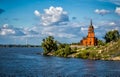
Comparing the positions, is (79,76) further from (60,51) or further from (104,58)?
(60,51)

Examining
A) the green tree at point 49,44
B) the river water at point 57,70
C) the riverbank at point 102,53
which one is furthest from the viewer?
the green tree at point 49,44

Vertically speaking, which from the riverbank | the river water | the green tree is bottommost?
the river water

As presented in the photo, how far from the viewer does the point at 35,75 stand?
267ft

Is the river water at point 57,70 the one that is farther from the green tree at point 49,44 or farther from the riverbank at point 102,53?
the green tree at point 49,44

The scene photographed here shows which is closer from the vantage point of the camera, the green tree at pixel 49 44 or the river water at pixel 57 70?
the river water at pixel 57 70

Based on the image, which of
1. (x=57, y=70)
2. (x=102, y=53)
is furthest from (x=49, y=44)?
(x=57, y=70)

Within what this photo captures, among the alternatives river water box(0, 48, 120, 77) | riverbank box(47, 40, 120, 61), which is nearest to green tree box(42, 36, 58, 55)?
riverbank box(47, 40, 120, 61)

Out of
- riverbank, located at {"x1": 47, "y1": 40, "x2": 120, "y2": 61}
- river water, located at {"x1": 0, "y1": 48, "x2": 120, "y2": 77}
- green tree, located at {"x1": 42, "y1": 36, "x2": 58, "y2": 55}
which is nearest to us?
river water, located at {"x1": 0, "y1": 48, "x2": 120, "y2": 77}

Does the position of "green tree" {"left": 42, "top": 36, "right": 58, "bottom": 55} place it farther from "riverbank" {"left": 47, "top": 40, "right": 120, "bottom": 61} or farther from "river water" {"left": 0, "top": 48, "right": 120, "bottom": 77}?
"river water" {"left": 0, "top": 48, "right": 120, "bottom": 77}

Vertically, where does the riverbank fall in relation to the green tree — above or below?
below

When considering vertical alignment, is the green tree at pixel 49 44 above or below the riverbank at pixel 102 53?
above

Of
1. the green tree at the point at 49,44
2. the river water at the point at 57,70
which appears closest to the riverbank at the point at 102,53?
the green tree at the point at 49,44

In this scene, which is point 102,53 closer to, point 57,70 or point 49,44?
point 49,44

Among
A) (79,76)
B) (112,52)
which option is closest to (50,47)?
(112,52)
